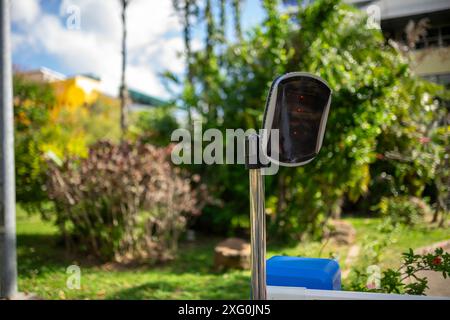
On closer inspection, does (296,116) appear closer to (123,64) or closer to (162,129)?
(162,129)

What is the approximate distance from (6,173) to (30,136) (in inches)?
129

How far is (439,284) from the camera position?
90.4 inches

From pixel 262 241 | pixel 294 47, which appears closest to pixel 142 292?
pixel 262 241

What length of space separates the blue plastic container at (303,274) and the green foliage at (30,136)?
5.27 meters

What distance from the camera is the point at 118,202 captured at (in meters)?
5.74

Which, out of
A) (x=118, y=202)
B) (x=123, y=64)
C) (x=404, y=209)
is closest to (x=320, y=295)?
(x=118, y=202)

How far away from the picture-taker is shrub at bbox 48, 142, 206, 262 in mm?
5566

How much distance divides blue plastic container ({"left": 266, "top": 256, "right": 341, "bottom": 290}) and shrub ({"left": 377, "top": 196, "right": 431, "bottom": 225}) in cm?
389

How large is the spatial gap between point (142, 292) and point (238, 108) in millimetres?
3643
